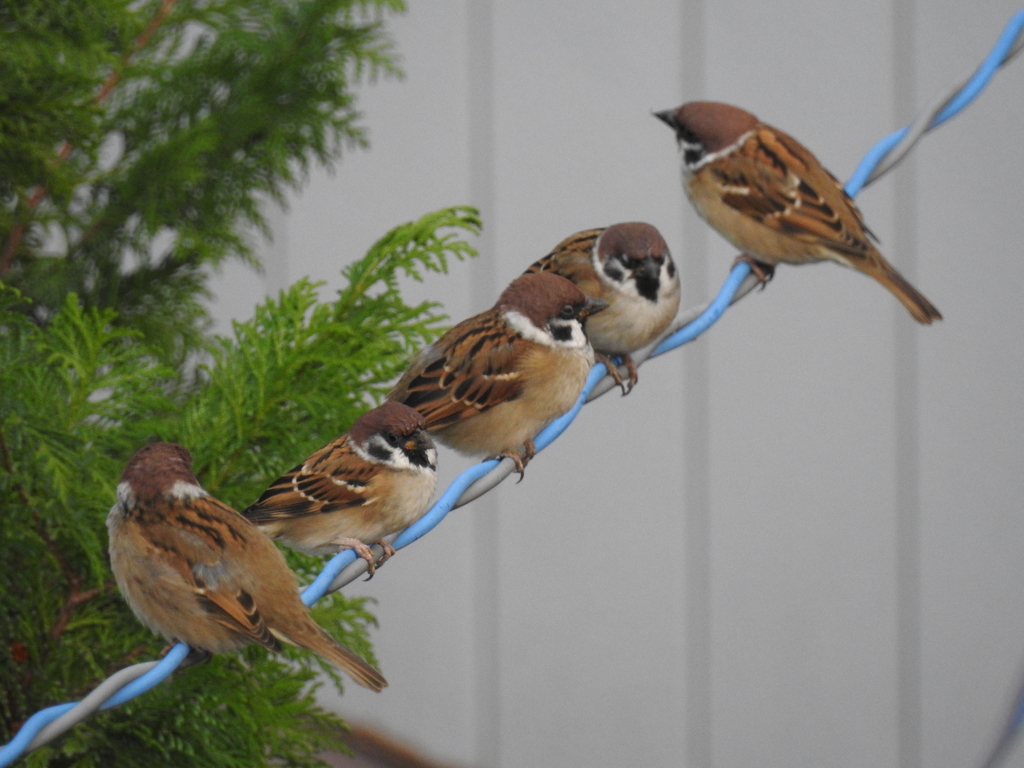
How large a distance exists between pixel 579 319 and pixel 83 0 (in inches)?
36.1

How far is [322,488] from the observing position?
116 cm

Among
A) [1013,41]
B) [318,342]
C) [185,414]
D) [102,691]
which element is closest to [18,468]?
[185,414]

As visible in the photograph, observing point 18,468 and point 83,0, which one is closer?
point 18,468

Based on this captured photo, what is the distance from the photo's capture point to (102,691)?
2.42 ft

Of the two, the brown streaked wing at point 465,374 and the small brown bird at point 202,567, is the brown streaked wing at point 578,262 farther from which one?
the small brown bird at point 202,567

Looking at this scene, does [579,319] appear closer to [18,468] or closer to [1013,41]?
[1013,41]

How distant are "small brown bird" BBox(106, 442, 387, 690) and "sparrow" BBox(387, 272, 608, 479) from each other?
220 mm

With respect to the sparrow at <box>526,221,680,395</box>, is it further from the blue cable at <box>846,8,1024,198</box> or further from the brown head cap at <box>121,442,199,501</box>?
the brown head cap at <box>121,442,199,501</box>

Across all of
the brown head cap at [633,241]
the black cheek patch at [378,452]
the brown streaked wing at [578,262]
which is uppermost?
the brown head cap at [633,241]

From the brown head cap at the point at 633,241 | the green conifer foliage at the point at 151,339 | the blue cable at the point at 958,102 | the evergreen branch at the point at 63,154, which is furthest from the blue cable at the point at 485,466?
the evergreen branch at the point at 63,154

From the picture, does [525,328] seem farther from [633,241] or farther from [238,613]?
[238,613]

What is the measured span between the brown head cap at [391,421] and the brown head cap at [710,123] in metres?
0.45

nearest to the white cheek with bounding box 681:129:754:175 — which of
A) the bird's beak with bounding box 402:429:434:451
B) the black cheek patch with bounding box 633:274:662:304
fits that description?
the black cheek patch with bounding box 633:274:662:304

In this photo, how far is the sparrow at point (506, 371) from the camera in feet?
3.84
